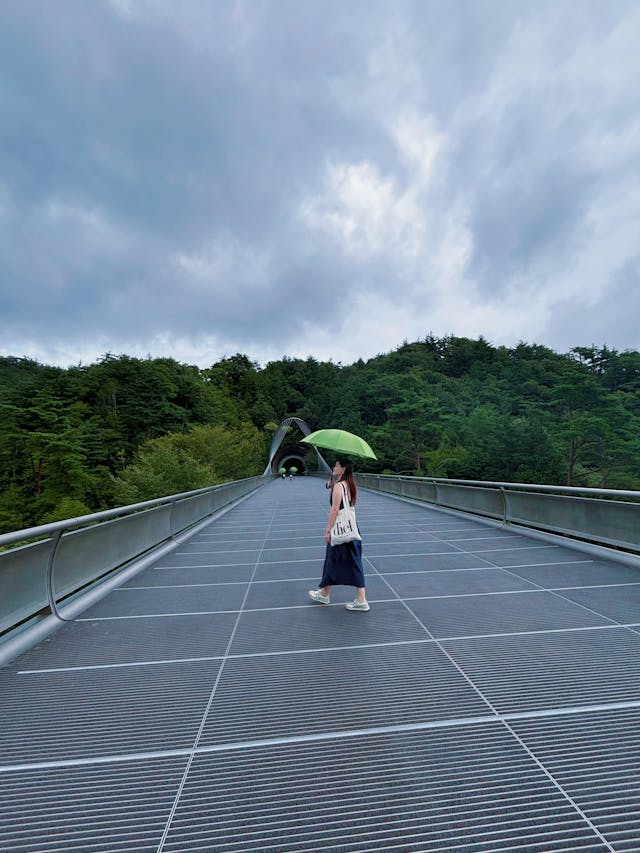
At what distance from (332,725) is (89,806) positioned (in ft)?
4.09

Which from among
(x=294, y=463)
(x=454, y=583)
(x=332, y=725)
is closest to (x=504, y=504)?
(x=454, y=583)

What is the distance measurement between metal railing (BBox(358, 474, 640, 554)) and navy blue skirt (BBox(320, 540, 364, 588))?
330 centimetres

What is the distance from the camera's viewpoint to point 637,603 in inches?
184

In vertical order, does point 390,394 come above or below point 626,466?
above

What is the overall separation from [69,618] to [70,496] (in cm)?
4514

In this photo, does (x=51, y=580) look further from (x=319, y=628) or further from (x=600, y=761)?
(x=600, y=761)

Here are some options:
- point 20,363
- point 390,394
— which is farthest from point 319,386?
point 20,363

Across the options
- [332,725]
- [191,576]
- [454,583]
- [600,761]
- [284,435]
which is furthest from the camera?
[284,435]

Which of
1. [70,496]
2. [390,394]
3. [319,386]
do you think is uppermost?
[319,386]

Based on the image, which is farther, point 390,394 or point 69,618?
point 390,394

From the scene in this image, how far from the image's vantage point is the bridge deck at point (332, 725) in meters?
2.05

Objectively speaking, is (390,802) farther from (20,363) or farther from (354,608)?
(20,363)

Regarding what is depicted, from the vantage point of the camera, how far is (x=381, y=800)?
2.16 m

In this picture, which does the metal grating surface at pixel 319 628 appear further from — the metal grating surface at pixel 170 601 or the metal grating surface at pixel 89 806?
the metal grating surface at pixel 89 806
